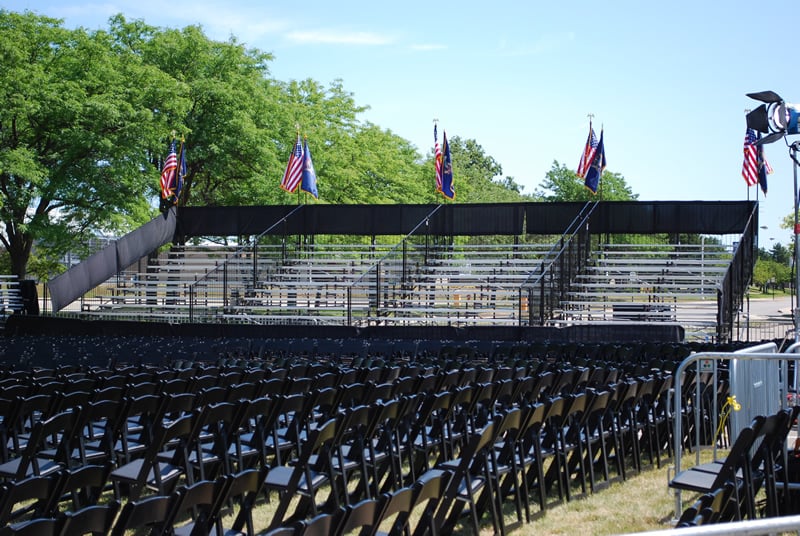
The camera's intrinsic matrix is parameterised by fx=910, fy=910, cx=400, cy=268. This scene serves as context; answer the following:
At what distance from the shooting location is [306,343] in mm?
15727

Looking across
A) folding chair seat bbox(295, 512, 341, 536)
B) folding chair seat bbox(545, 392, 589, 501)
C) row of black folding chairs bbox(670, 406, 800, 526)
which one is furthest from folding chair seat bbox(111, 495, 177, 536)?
folding chair seat bbox(545, 392, 589, 501)

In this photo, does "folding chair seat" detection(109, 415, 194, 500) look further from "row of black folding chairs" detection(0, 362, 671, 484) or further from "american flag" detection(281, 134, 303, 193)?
"american flag" detection(281, 134, 303, 193)

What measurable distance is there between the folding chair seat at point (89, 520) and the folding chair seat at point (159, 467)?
1541 millimetres

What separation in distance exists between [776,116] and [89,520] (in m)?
11.1

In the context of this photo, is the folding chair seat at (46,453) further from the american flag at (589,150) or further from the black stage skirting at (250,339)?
the american flag at (589,150)

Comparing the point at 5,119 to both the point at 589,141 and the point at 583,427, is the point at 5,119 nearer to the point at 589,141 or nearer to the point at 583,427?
the point at 589,141

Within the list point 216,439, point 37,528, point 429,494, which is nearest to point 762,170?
point 216,439

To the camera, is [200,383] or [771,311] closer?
[200,383]

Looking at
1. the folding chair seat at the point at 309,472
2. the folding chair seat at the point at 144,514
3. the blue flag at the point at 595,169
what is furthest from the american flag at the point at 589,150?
the folding chair seat at the point at 144,514

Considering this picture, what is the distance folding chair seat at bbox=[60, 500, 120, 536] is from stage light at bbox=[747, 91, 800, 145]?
10.9 m

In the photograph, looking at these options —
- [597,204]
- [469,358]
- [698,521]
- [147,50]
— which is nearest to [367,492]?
[698,521]

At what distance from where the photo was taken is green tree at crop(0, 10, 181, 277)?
28.4 m

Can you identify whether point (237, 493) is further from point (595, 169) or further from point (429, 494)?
point (595, 169)

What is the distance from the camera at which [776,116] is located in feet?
40.9
